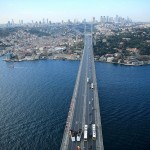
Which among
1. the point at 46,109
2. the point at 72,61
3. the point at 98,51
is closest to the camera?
the point at 46,109

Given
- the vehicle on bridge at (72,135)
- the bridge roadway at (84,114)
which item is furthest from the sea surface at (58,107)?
the vehicle on bridge at (72,135)

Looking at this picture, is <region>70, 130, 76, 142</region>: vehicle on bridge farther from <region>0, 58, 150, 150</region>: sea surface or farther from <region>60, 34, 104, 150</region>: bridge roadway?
<region>0, 58, 150, 150</region>: sea surface

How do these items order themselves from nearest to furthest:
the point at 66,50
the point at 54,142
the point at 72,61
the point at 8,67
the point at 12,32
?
the point at 54,142 → the point at 8,67 → the point at 72,61 → the point at 66,50 → the point at 12,32

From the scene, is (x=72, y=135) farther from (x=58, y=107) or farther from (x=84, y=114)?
(x=58, y=107)

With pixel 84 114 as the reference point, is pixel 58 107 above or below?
below

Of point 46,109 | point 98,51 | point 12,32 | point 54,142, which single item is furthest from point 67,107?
point 12,32

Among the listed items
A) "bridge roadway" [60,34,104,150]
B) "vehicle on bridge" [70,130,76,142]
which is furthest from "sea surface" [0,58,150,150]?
"vehicle on bridge" [70,130,76,142]

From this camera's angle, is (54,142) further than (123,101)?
No

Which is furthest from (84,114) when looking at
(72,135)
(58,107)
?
(58,107)

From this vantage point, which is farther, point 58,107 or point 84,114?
point 58,107

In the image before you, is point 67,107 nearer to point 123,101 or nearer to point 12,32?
point 123,101
